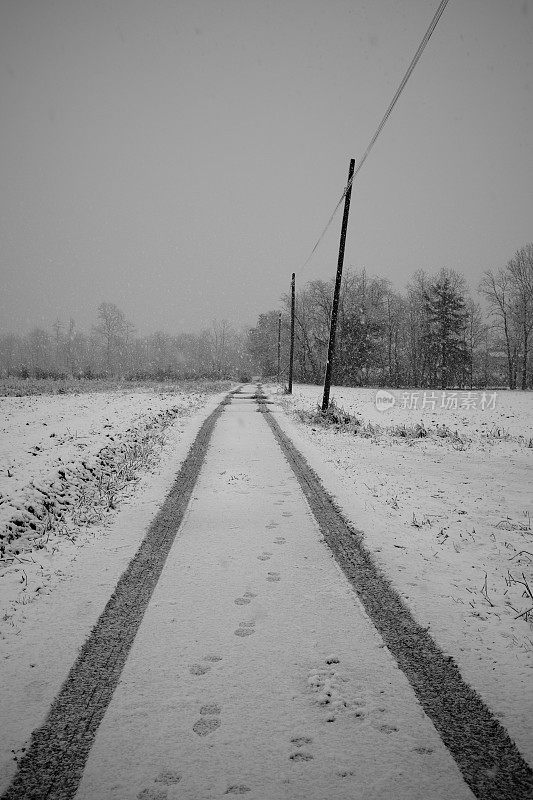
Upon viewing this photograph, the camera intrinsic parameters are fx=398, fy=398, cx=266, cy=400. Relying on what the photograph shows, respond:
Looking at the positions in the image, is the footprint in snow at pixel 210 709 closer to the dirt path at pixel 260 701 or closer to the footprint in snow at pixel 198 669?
the dirt path at pixel 260 701

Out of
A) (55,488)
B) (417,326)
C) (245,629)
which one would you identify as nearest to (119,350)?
(417,326)

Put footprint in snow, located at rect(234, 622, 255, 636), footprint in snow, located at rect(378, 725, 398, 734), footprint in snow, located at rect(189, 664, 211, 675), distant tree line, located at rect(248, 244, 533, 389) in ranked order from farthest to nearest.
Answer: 1. distant tree line, located at rect(248, 244, 533, 389)
2. footprint in snow, located at rect(234, 622, 255, 636)
3. footprint in snow, located at rect(189, 664, 211, 675)
4. footprint in snow, located at rect(378, 725, 398, 734)

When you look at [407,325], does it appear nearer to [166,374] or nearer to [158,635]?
[166,374]

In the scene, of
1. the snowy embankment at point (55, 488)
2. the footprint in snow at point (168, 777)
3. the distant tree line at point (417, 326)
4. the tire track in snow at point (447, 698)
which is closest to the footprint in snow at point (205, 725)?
the footprint in snow at point (168, 777)

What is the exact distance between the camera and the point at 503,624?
3.17 meters

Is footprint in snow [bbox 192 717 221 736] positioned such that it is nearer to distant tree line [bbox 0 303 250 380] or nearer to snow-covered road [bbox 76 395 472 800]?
snow-covered road [bbox 76 395 472 800]

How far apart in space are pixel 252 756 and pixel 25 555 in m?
3.61

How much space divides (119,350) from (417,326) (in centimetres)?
6977

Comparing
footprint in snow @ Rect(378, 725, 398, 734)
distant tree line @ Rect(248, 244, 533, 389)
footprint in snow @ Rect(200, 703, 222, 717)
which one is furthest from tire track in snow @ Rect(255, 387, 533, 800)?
distant tree line @ Rect(248, 244, 533, 389)

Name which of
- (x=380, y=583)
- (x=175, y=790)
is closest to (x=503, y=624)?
(x=380, y=583)

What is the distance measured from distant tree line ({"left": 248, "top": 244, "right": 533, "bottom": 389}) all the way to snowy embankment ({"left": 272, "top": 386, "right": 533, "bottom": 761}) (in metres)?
37.2

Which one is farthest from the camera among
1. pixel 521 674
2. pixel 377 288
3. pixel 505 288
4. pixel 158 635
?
pixel 377 288

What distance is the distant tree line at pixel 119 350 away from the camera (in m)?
80.5

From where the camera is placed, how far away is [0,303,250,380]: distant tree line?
80469mm
